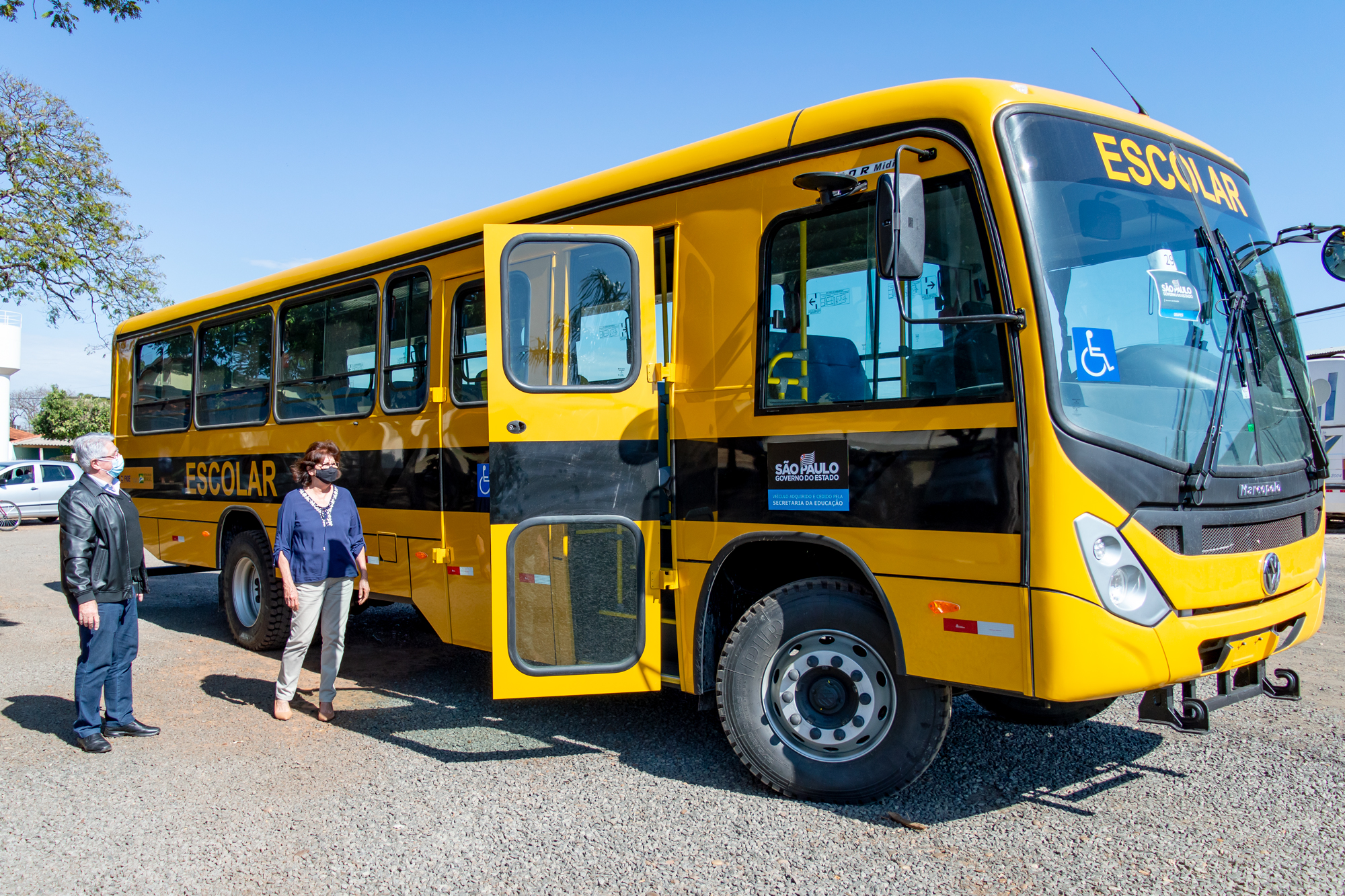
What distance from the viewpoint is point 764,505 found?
14.3 ft

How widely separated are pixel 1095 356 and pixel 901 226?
0.91 metres

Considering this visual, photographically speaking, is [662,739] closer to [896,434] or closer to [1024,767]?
[1024,767]

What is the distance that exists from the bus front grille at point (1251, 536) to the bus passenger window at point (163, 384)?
8444 millimetres

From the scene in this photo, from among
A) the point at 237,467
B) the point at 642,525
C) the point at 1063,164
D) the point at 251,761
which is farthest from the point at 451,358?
the point at 1063,164

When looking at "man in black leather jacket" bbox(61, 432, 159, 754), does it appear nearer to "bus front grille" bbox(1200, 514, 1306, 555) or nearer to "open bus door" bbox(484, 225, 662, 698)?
"open bus door" bbox(484, 225, 662, 698)

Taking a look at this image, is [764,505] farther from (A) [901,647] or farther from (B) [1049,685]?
(B) [1049,685]

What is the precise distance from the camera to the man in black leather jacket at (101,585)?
5.18 metres

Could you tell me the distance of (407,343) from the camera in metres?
6.49

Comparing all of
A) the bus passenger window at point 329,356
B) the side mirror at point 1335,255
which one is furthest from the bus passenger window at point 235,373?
the side mirror at point 1335,255

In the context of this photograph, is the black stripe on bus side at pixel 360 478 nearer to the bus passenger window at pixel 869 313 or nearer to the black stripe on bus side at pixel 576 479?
the black stripe on bus side at pixel 576 479

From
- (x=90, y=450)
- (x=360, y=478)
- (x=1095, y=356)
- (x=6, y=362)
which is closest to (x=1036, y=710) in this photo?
(x=1095, y=356)

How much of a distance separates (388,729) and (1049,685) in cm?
378

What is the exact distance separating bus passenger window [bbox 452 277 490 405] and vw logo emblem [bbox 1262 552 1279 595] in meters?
4.20

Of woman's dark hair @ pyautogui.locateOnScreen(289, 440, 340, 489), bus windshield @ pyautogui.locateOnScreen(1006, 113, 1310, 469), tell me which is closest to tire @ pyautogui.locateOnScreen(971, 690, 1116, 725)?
bus windshield @ pyautogui.locateOnScreen(1006, 113, 1310, 469)
